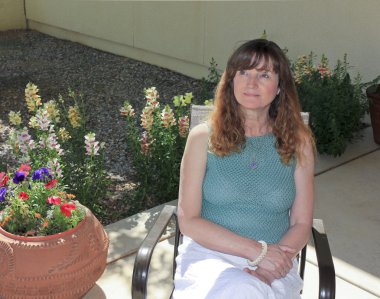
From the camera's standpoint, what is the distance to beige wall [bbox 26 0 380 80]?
588 centimetres

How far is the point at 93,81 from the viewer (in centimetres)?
780

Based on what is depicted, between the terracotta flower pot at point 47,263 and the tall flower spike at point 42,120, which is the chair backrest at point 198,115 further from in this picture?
the tall flower spike at point 42,120

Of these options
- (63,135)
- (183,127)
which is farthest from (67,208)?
(183,127)

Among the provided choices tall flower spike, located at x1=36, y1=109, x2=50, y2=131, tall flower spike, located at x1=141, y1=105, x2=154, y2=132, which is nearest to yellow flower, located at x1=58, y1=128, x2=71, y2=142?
tall flower spike, located at x1=36, y1=109, x2=50, y2=131

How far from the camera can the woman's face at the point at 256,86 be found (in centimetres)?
248

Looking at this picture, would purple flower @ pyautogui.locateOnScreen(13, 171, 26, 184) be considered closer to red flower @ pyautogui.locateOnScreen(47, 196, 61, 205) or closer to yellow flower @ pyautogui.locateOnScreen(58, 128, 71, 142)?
red flower @ pyautogui.locateOnScreen(47, 196, 61, 205)

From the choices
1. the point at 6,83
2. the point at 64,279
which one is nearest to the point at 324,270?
the point at 64,279

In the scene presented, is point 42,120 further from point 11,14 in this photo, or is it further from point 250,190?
point 11,14

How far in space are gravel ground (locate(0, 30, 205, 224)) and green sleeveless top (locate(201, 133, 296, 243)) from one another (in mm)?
2133

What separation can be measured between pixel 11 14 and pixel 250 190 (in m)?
9.78

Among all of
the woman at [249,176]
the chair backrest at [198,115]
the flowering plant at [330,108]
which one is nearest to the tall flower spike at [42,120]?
the chair backrest at [198,115]

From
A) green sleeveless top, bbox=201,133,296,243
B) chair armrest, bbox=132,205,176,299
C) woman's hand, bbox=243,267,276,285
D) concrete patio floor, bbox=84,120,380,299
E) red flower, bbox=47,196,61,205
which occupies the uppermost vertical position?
green sleeveless top, bbox=201,133,296,243

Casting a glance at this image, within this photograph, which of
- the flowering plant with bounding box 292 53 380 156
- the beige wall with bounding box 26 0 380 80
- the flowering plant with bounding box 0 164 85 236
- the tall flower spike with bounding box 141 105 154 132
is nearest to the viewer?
the flowering plant with bounding box 0 164 85 236

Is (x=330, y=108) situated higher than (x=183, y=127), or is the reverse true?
(x=183, y=127)
